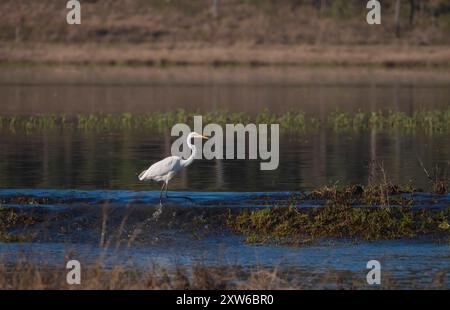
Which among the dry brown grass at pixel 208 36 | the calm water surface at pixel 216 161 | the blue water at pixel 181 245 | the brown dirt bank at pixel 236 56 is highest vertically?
the dry brown grass at pixel 208 36

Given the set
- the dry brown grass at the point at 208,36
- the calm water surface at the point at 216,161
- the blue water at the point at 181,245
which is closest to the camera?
the blue water at the point at 181,245

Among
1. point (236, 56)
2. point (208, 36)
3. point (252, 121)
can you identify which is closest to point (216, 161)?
point (252, 121)

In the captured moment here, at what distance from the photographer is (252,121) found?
108 feet

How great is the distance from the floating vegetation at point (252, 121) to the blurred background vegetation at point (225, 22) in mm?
33959

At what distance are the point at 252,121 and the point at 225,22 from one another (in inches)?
1706

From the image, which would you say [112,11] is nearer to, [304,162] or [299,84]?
[299,84]

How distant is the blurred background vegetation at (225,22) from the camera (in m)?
69.9

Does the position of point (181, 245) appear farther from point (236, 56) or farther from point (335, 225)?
point (236, 56)

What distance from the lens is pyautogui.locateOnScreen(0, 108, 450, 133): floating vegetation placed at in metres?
31.4

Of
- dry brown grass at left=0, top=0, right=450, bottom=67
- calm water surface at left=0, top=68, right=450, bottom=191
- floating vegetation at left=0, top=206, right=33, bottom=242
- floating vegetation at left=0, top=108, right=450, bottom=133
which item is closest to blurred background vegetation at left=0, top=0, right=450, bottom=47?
dry brown grass at left=0, top=0, right=450, bottom=67

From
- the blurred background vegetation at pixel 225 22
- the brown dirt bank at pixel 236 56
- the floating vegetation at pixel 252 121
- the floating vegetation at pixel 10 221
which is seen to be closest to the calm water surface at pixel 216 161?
the floating vegetation at pixel 252 121

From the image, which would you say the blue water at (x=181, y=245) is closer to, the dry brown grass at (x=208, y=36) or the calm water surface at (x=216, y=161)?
the calm water surface at (x=216, y=161)

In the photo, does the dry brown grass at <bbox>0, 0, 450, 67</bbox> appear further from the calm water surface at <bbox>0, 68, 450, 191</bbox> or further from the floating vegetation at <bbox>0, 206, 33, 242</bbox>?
the floating vegetation at <bbox>0, 206, 33, 242</bbox>

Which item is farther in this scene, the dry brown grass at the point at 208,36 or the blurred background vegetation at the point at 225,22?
the blurred background vegetation at the point at 225,22
